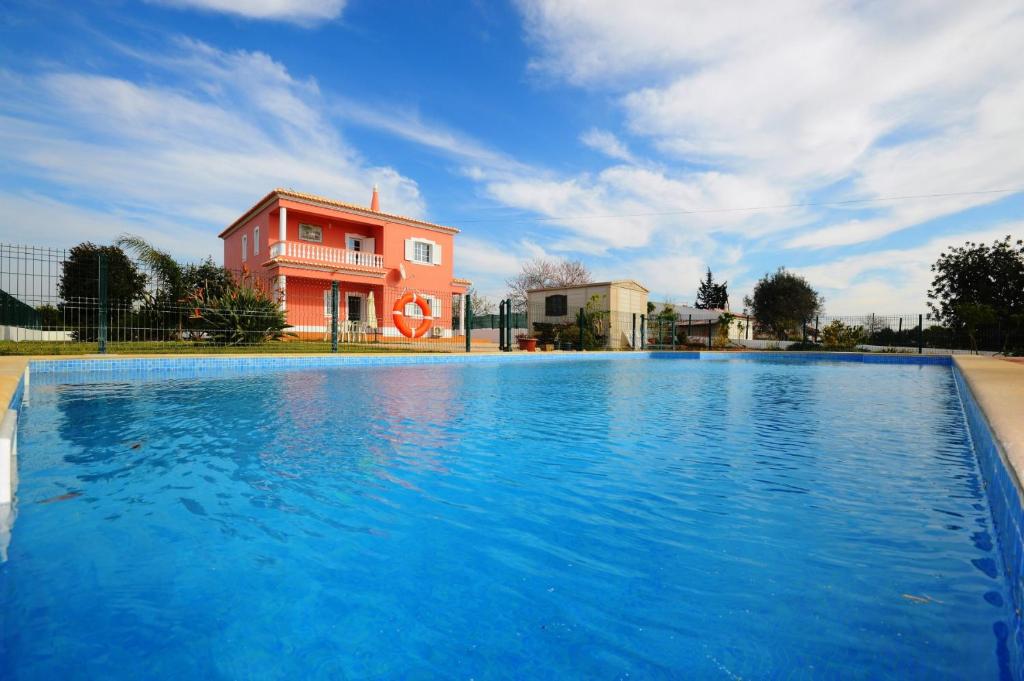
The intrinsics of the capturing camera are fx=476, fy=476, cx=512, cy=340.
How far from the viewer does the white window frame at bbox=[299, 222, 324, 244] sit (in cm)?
2014

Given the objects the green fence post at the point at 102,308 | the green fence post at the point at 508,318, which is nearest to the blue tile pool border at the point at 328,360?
the green fence post at the point at 102,308

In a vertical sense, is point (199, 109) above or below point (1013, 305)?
above

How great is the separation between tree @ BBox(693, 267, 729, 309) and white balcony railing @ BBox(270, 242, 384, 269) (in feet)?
139

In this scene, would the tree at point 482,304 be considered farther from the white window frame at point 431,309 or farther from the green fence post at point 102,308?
the green fence post at point 102,308

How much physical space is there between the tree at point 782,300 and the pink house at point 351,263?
2177 centimetres

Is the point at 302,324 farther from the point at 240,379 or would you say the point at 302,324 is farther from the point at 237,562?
the point at 237,562

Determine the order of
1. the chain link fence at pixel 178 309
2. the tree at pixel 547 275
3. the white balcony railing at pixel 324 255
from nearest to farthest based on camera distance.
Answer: the chain link fence at pixel 178 309, the white balcony railing at pixel 324 255, the tree at pixel 547 275

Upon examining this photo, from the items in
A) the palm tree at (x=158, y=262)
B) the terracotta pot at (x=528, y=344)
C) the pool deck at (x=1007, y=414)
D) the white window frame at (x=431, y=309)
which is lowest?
the pool deck at (x=1007, y=414)

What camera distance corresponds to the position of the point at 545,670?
4.04 ft

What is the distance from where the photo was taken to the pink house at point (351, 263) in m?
18.6

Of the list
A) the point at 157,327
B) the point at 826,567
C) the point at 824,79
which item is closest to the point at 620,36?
the point at 824,79

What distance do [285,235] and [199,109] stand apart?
6654mm

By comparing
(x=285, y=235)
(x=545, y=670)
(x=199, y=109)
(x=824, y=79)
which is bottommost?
(x=545, y=670)

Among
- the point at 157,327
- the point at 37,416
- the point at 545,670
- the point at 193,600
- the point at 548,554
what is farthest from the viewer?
the point at 157,327
